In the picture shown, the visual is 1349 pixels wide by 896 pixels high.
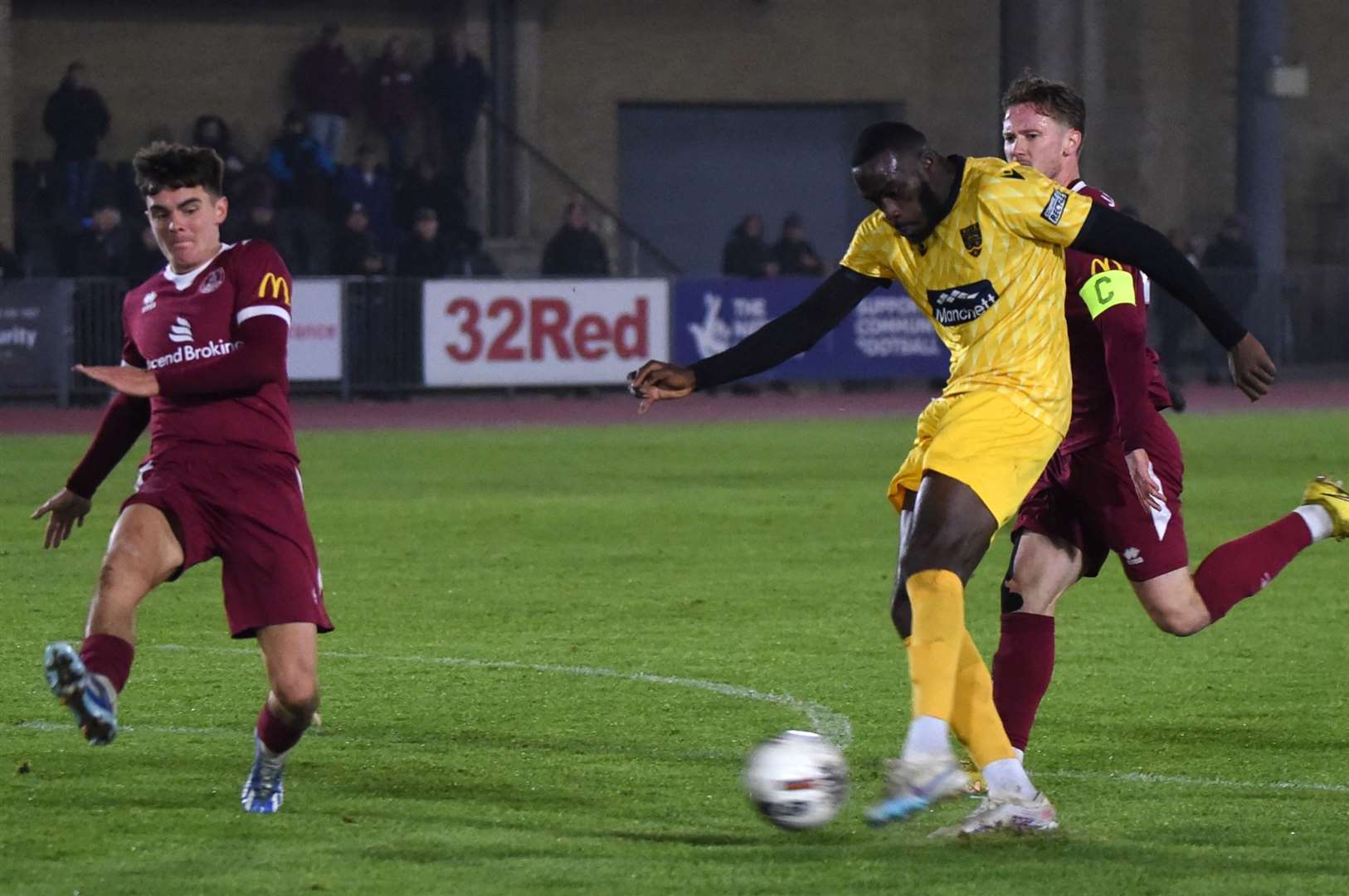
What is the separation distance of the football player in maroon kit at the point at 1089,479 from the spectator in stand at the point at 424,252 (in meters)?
17.1

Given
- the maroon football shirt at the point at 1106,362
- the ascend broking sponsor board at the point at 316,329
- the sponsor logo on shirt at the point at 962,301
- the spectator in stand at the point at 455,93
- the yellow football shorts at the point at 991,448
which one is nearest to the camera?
the yellow football shorts at the point at 991,448

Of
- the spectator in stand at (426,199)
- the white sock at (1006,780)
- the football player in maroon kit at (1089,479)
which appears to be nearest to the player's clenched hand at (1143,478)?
the football player in maroon kit at (1089,479)

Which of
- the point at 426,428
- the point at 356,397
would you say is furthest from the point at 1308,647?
the point at 356,397

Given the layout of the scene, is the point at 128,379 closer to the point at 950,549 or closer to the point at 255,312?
the point at 255,312

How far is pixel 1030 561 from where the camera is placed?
6.38 metres

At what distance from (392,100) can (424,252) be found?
12.6ft

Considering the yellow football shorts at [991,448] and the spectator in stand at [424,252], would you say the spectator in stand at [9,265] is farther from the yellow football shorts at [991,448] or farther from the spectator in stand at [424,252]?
the yellow football shorts at [991,448]

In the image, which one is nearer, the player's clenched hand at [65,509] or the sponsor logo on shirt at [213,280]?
the sponsor logo on shirt at [213,280]

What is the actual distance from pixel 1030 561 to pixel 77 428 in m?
14.9

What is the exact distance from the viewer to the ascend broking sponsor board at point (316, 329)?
22.0 m

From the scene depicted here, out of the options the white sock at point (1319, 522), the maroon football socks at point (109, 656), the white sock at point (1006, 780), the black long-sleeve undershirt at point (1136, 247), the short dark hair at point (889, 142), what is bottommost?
the white sock at point (1006, 780)

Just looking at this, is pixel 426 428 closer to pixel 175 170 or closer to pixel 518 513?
pixel 518 513

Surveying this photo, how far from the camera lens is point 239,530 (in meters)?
5.80

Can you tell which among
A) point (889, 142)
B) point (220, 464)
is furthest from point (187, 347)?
point (889, 142)
